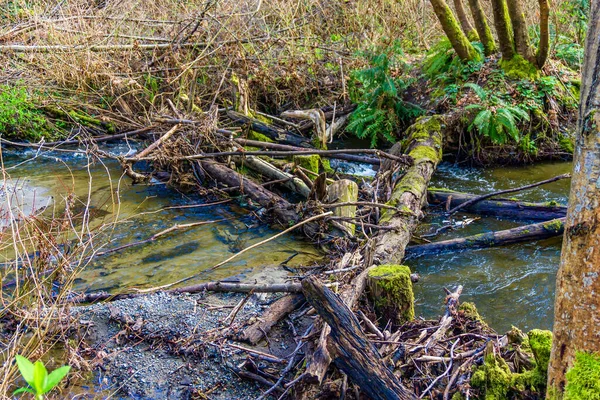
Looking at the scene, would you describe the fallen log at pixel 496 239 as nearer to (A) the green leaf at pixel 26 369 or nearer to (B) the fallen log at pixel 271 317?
(B) the fallen log at pixel 271 317

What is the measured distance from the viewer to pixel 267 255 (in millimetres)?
6387

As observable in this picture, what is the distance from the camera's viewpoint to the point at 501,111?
27.9ft

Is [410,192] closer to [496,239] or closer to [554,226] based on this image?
[496,239]

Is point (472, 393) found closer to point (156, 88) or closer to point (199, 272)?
point (199, 272)

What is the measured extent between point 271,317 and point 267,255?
2.03 meters

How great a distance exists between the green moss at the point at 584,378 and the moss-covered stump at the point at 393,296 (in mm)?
1918

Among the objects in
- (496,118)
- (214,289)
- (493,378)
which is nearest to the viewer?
(493,378)

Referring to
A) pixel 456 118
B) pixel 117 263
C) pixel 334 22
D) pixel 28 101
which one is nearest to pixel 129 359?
pixel 117 263

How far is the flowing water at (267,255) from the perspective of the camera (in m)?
5.41

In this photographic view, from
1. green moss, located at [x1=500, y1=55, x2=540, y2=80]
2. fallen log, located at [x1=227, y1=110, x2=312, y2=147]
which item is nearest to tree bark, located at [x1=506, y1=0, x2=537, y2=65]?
green moss, located at [x1=500, y1=55, x2=540, y2=80]

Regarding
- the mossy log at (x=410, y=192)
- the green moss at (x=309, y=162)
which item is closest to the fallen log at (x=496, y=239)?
the mossy log at (x=410, y=192)

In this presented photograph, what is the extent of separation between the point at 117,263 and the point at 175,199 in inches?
83.5

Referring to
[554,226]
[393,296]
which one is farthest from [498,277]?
[393,296]

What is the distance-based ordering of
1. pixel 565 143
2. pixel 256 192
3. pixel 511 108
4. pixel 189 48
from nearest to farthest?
pixel 256 192, pixel 511 108, pixel 565 143, pixel 189 48
